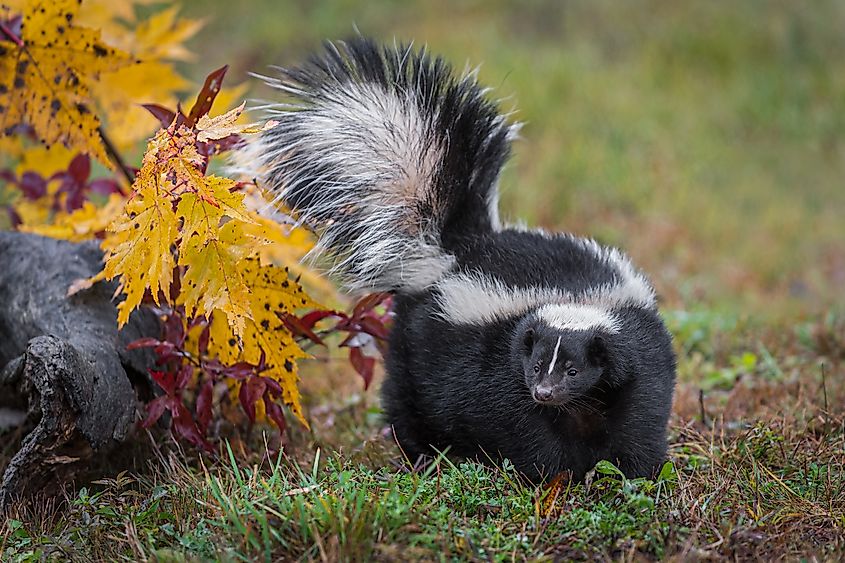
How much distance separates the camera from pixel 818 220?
32.5 ft

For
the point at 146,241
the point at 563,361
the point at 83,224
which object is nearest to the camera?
the point at 146,241

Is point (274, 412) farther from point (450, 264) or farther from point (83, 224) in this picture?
point (83, 224)

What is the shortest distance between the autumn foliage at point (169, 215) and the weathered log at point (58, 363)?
0.14 m

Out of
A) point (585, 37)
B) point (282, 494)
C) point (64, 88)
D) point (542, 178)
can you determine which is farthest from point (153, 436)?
point (585, 37)

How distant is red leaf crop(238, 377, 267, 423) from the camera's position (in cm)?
384

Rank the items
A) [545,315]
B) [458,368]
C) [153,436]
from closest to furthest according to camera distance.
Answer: [545,315], [458,368], [153,436]

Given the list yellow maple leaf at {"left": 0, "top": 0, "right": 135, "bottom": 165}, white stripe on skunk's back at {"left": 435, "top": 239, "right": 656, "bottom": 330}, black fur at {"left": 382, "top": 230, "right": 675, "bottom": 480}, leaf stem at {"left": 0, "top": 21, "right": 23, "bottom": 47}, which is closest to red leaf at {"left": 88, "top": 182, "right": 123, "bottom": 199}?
yellow maple leaf at {"left": 0, "top": 0, "right": 135, "bottom": 165}

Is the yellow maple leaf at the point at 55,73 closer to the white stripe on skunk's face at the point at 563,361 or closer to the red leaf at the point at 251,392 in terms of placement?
the red leaf at the point at 251,392

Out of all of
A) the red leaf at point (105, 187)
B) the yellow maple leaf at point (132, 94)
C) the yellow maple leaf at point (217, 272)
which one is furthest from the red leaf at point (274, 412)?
the yellow maple leaf at point (132, 94)

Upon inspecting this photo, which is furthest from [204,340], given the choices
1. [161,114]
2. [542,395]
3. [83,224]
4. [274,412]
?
[542,395]

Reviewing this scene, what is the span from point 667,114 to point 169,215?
8.82m

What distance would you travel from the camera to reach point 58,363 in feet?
11.7

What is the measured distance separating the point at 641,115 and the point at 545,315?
7.90m

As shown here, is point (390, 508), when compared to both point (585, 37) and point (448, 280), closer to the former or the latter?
point (448, 280)
